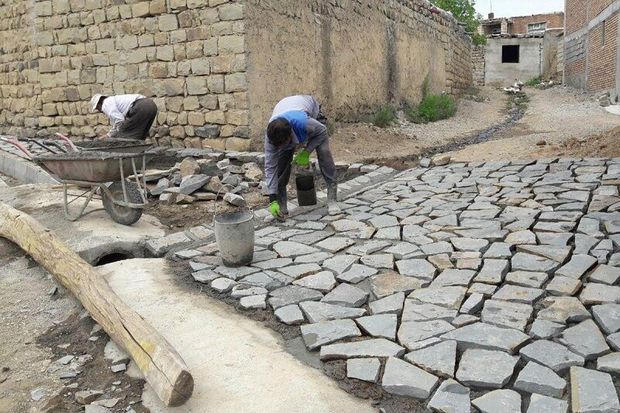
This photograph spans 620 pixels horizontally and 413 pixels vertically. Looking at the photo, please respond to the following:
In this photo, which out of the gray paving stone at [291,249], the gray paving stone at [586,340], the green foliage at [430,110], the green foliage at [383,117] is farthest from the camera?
the green foliage at [430,110]

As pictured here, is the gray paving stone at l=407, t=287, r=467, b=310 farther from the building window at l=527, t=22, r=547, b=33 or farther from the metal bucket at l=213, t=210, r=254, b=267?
the building window at l=527, t=22, r=547, b=33

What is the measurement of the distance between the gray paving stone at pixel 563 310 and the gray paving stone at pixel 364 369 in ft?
3.40

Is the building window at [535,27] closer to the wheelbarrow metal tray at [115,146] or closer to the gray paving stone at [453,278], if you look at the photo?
the wheelbarrow metal tray at [115,146]

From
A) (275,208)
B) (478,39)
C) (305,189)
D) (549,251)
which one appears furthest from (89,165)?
(478,39)

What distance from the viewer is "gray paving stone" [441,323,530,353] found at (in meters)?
2.65

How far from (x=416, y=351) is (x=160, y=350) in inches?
50.6

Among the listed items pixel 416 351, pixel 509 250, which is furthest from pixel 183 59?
pixel 416 351

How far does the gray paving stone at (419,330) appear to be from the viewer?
2.79 meters

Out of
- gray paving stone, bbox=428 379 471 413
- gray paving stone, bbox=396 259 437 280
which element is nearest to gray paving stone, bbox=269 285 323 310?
gray paving stone, bbox=396 259 437 280

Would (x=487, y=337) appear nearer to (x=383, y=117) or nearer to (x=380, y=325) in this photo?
(x=380, y=325)

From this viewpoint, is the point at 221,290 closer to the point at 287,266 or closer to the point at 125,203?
the point at 287,266

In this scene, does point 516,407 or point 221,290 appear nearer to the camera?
point 516,407

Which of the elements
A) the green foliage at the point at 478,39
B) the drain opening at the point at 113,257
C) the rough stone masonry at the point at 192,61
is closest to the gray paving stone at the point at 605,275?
the drain opening at the point at 113,257

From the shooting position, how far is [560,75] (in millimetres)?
27266
